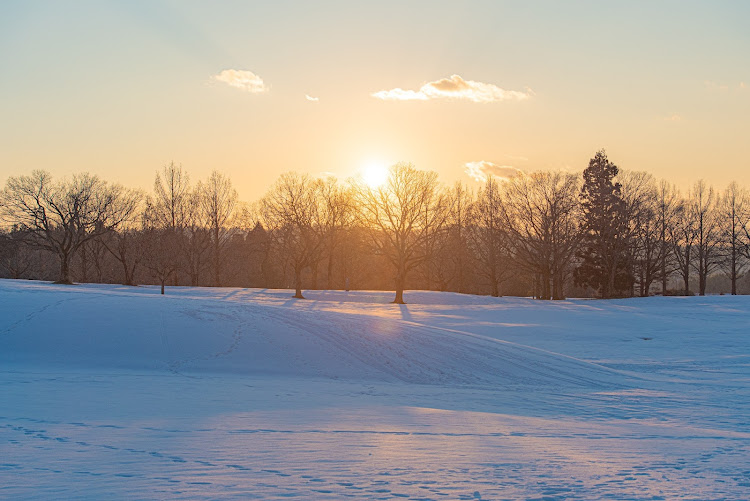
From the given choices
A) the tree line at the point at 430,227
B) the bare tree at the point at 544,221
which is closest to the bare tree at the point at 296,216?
the tree line at the point at 430,227

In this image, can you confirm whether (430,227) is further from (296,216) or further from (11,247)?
(11,247)

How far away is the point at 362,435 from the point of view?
741 cm

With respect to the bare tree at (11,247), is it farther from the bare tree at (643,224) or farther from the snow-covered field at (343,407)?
the bare tree at (643,224)

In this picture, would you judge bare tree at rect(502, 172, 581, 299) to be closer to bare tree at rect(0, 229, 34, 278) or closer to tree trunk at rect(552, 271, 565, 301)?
tree trunk at rect(552, 271, 565, 301)

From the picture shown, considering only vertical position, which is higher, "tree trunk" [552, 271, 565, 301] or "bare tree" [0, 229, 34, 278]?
"bare tree" [0, 229, 34, 278]

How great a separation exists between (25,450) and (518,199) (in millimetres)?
43406

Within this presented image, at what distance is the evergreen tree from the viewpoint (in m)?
48.1

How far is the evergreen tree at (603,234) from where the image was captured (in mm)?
48125

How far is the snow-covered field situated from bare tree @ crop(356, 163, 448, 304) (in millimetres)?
19377

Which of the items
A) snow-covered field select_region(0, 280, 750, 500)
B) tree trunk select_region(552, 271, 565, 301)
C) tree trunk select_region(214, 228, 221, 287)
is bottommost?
snow-covered field select_region(0, 280, 750, 500)

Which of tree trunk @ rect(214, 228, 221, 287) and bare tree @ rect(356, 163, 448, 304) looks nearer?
bare tree @ rect(356, 163, 448, 304)

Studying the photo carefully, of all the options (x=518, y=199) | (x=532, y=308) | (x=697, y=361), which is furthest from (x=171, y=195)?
(x=697, y=361)

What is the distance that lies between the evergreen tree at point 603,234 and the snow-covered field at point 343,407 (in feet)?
84.1

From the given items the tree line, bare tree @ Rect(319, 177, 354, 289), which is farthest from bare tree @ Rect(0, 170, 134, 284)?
bare tree @ Rect(319, 177, 354, 289)
